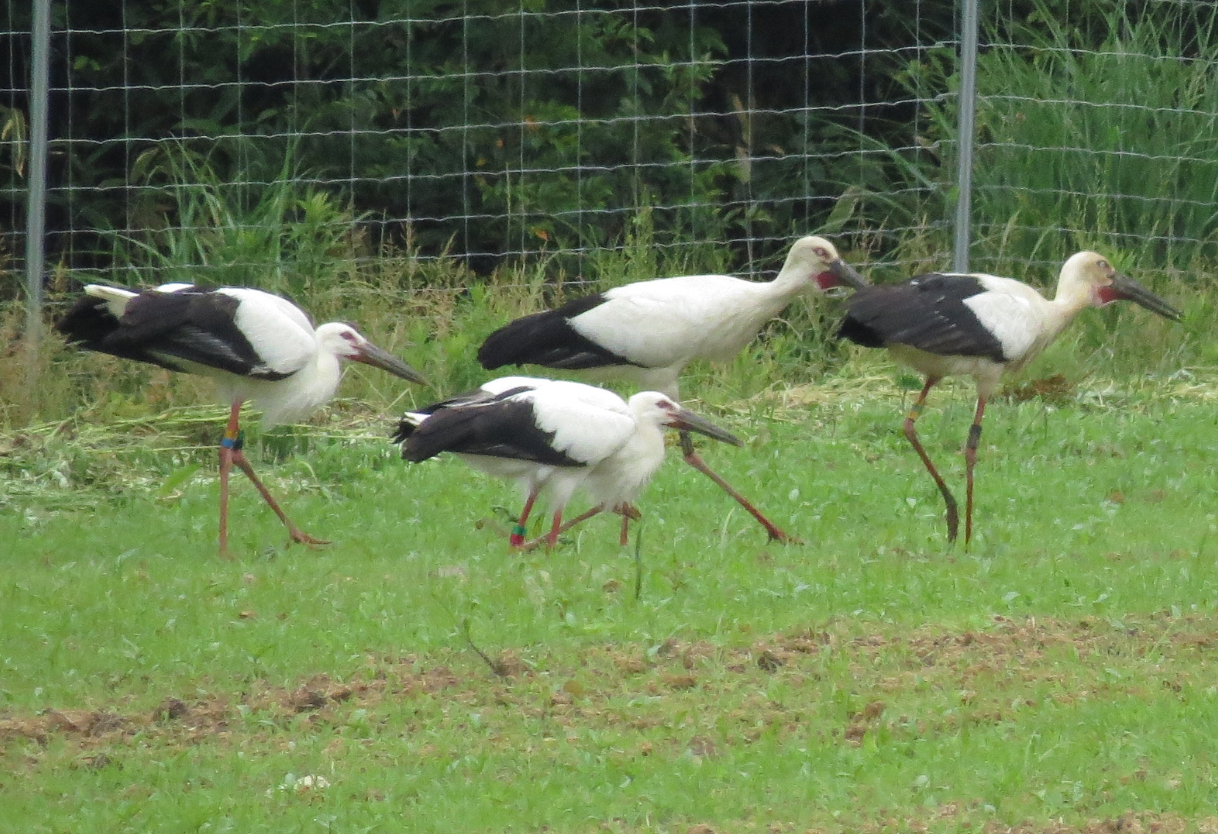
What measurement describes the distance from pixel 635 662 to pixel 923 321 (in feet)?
9.97

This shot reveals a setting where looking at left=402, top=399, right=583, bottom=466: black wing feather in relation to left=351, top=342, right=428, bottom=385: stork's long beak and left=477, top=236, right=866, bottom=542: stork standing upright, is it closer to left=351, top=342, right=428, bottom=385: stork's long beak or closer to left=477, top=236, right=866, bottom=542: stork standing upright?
left=351, top=342, right=428, bottom=385: stork's long beak

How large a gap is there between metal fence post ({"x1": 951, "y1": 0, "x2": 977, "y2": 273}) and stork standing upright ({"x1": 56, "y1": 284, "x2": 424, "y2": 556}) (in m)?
4.15

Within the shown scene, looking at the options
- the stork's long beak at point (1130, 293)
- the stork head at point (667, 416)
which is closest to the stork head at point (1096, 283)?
the stork's long beak at point (1130, 293)

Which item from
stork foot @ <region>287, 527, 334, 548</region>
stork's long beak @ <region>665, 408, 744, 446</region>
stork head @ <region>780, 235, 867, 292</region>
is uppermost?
stork head @ <region>780, 235, 867, 292</region>

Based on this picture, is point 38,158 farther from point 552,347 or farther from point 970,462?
point 970,462

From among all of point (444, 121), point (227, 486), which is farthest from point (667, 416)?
point (444, 121)

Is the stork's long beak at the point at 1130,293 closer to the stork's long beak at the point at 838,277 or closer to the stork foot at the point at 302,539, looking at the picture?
the stork's long beak at the point at 838,277

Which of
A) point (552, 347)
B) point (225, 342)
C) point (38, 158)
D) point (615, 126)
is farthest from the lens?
point (615, 126)

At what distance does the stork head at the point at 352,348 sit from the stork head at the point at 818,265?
187cm

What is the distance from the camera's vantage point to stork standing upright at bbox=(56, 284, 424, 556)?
8.67 meters

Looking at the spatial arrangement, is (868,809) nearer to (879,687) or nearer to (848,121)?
(879,687)

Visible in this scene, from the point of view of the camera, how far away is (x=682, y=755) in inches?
210

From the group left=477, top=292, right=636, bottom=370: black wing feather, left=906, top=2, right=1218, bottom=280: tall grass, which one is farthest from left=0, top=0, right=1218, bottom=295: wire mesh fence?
left=477, top=292, right=636, bottom=370: black wing feather

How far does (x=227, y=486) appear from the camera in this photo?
8.70 metres
